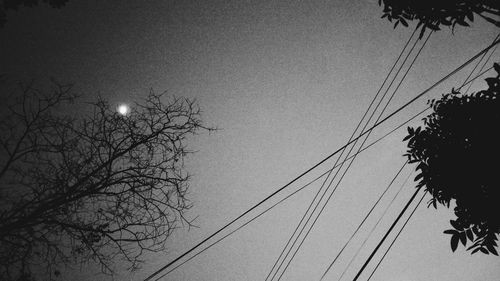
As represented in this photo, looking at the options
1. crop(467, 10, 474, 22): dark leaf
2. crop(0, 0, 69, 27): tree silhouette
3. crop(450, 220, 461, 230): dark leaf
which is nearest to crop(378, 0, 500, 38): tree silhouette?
crop(467, 10, 474, 22): dark leaf

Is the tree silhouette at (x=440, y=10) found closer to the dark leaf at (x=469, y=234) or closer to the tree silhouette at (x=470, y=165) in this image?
the tree silhouette at (x=470, y=165)

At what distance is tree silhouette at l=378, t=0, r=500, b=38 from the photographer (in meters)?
2.62

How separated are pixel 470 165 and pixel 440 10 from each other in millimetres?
1708

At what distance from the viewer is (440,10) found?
282 cm

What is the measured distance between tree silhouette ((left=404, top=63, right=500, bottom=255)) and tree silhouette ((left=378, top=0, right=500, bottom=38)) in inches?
24.3

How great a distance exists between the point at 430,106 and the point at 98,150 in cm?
594

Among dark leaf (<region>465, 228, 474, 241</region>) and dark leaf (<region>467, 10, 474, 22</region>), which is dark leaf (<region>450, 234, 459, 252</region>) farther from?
dark leaf (<region>467, 10, 474, 22</region>)

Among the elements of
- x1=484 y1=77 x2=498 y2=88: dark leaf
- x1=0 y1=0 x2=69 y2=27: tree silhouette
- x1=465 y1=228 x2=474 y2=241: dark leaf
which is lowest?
x1=465 y1=228 x2=474 y2=241: dark leaf

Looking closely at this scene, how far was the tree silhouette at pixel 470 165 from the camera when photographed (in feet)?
9.00

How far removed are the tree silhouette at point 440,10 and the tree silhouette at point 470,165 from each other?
618mm

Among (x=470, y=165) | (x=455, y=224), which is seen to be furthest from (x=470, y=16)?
(x=455, y=224)

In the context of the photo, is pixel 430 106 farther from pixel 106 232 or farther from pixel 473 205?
pixel 106 232

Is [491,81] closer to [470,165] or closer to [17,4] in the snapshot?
[470,165]

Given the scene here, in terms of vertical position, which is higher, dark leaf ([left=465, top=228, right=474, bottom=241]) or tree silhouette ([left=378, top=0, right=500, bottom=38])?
tree silhouette ([left=378, top=0, right=500, bottom=38])
